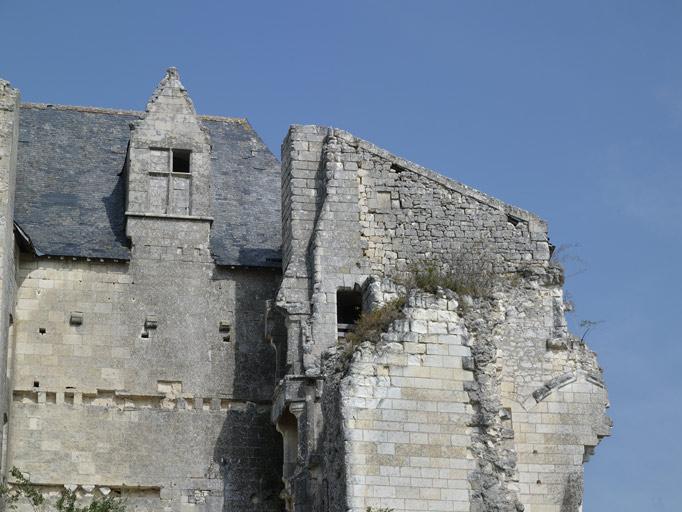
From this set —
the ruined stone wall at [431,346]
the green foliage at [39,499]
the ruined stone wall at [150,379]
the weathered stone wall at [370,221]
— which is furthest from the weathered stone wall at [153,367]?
the ruined stone wall at [431,346]

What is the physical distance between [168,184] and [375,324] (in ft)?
17.3

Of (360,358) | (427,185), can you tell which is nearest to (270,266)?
(427,185)

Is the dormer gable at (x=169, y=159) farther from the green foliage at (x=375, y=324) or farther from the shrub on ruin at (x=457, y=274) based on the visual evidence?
the green foliage at (x=375, y=324)

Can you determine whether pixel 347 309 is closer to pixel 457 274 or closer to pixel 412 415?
pixel 457 274

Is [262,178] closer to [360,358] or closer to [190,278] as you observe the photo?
[190,278]

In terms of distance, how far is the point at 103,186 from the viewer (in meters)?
24.2

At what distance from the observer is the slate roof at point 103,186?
75.4 ft

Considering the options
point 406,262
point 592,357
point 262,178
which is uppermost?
point 262,178

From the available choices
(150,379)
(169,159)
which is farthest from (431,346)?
(169,159)

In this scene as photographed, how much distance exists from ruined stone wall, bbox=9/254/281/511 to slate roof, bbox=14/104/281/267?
0.44 metres

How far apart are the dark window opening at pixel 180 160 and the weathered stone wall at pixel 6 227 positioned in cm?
273

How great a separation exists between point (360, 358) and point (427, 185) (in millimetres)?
4478

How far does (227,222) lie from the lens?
2398 centimetres

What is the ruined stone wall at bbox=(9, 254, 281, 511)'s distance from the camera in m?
21.5
